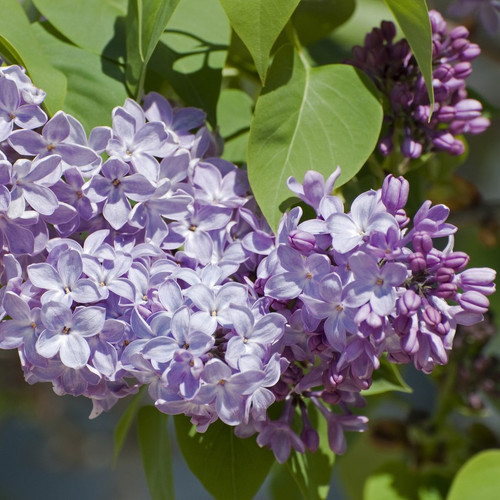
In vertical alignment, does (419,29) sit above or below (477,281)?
above

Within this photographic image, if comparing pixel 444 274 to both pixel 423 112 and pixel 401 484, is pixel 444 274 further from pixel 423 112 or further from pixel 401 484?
pixel 401 484

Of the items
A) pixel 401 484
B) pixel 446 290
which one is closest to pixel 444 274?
pixel 446 290

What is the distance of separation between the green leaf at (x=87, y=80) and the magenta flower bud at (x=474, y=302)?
300 millimetres

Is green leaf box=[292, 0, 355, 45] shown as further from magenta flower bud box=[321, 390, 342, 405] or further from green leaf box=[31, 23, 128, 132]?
magenta flower bud box=[321, 390, 342, 405]

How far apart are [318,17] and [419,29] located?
262mm

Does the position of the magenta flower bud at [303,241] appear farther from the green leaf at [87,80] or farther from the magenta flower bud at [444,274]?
the green leaf at [87,80]

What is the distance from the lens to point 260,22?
614mm

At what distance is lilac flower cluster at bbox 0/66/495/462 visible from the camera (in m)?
0.55

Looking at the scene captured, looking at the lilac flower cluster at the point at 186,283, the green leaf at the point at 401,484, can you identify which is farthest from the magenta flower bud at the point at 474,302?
the green leaf at the point at 401,484

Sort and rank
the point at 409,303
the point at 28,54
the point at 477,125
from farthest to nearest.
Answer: the point at 477,125, the point at 28,54, the point at 409,303

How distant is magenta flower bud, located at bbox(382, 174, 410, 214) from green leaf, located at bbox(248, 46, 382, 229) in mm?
56

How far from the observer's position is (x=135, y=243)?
61 cm

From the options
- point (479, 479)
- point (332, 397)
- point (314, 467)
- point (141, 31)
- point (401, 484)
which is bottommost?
point (401, 484)

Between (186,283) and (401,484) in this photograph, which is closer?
(186,283)
